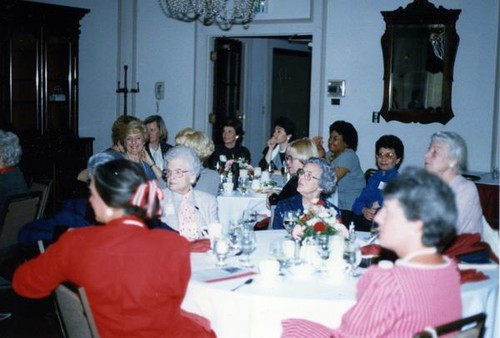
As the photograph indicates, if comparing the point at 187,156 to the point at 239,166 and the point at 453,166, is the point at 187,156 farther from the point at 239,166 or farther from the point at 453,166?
the point at 239,166

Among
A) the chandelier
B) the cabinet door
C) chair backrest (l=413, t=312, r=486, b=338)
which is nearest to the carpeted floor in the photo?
chair backrest (l=413, t=312, r=486, b=338)

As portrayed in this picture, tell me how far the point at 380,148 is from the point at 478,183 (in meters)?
1.44

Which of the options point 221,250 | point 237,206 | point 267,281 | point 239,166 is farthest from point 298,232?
point 239,166

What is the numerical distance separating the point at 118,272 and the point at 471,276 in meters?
1.55

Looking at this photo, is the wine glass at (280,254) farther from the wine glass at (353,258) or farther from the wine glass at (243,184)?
the wine glass at (243,184)

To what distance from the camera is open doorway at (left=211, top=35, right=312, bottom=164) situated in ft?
27.8

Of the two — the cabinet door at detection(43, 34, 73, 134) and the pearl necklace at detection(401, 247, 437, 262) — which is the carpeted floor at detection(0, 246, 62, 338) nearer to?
the pearl necklace at detection(401, 247, 437, 262)

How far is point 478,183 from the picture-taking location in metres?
6.07

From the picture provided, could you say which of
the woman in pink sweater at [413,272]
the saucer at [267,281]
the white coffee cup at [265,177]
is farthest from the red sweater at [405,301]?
the white coffee cup at [265,177]

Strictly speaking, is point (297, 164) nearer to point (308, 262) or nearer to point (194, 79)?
point (308, 262)

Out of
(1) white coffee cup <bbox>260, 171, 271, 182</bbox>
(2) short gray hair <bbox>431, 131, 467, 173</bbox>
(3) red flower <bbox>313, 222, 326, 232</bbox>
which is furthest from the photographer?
(1) white coffee cup <bbox>260, 171, 271, 182</bbox>

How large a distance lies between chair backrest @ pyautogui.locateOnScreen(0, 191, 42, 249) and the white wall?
165 inches

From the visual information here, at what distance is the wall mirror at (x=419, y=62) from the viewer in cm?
700

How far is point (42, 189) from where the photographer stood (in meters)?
4.37
